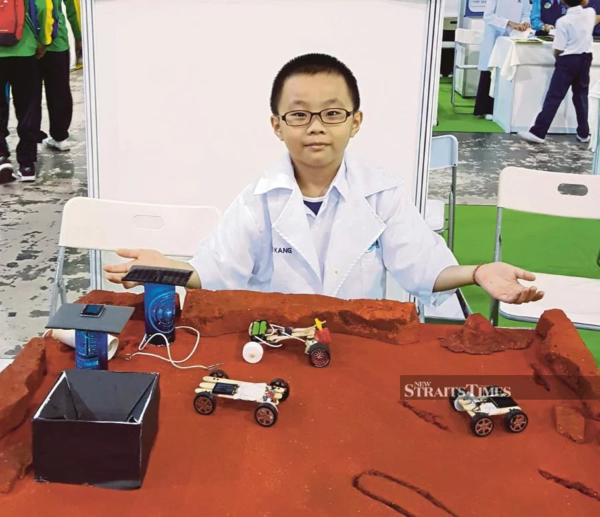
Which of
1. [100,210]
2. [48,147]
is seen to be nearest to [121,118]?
[100,210]

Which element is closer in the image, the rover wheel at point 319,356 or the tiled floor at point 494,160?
the rover wheel at point 319,356

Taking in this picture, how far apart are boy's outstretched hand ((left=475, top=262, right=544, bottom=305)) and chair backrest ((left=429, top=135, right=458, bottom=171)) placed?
1571mm

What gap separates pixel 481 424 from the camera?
107cm

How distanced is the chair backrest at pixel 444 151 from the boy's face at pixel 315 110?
56.7 inches

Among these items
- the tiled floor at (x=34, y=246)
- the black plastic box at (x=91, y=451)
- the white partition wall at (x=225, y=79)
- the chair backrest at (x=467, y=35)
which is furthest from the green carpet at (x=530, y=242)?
the chair backrest at (x=467, y=35)

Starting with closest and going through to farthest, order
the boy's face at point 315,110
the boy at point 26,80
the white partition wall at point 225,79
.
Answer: the boy's face at point 315,110 < the white partition wall at point 225,79 < the boy at point 26,80

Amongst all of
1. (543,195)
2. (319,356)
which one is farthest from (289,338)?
(543,195)

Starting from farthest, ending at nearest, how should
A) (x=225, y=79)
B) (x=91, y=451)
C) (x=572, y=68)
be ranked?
(x=572, y=68), (x=225, y=79), (x=91, y=451)

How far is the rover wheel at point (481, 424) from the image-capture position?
3.51 ft

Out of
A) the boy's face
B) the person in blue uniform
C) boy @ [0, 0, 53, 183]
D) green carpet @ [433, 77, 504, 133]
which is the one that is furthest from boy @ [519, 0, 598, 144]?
the boy's face

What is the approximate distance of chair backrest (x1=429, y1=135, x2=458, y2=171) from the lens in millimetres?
2973

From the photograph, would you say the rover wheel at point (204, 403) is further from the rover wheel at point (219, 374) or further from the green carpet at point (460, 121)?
the green carpet at point (460, 121)

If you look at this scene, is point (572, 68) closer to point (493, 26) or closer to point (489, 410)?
point (493, 26)

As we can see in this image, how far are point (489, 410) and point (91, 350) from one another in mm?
612
